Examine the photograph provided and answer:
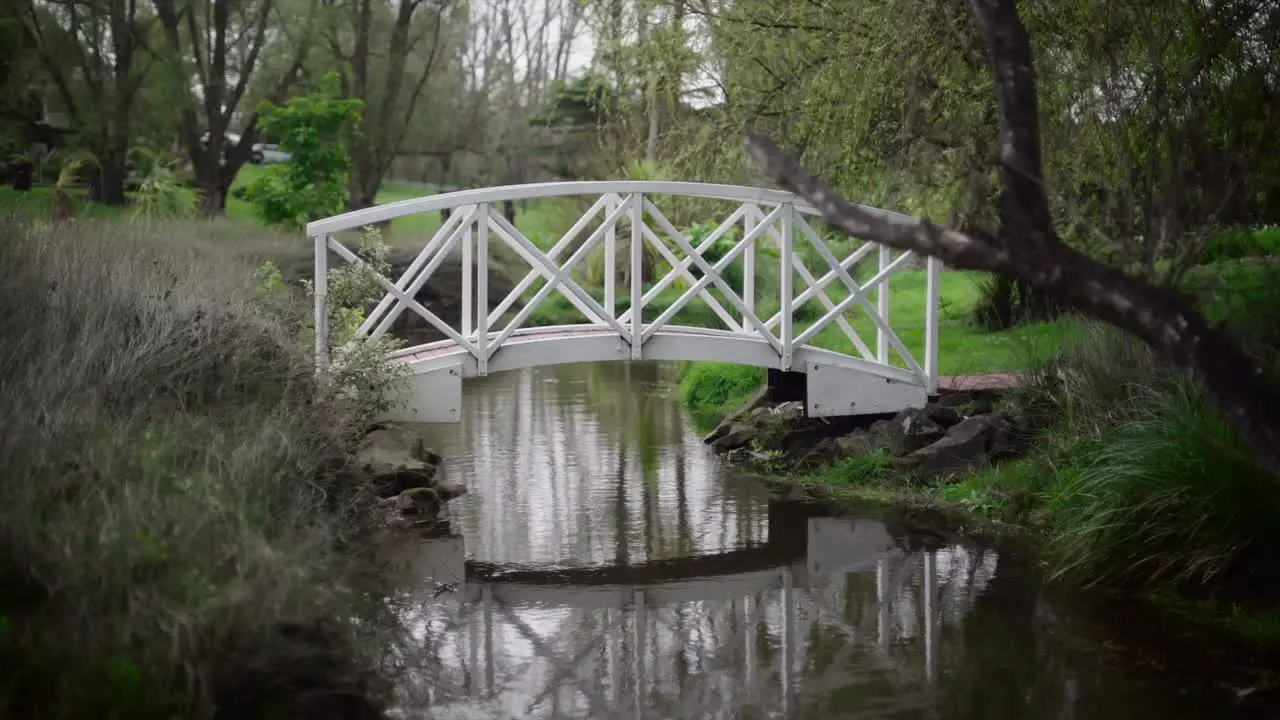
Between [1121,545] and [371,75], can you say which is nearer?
[1121,545]

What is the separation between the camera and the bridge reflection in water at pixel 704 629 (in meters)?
6.73

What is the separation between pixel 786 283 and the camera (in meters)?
11.7

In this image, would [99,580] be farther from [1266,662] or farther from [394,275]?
[394,275]

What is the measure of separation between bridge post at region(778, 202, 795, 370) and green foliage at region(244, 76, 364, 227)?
16.6 meters

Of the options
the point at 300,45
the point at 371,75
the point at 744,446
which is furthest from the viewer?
the point at 371,75

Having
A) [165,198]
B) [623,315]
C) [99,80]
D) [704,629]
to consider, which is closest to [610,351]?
[623,315]

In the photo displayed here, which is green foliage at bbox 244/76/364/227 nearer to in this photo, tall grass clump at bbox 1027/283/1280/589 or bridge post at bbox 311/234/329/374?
bridge post at bbox 311/234/329/374

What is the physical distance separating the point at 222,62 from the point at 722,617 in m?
26.2

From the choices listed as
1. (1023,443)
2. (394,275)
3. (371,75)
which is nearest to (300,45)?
(371,75)

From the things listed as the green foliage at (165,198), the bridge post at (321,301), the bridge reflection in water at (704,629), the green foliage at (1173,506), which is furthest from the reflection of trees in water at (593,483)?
the green foliage at (165,198)

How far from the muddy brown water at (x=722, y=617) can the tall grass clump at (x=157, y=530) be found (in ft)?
2.73

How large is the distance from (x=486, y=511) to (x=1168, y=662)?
522 centimetres

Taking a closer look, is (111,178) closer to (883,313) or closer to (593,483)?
(593,483)

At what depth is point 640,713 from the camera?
6.55 meters
